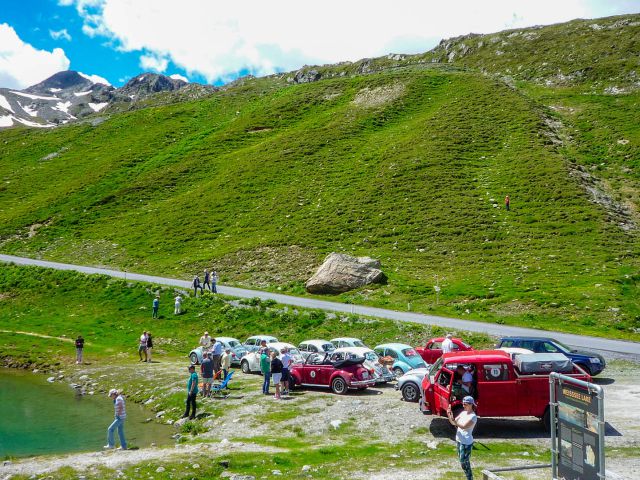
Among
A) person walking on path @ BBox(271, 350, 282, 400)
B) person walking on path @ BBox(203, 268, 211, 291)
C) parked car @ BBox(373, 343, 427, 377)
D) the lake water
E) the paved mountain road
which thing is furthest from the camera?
person walking on path @ BBox(203, 268, 211, 291)

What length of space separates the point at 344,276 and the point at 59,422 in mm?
27609

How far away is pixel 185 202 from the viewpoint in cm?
7262

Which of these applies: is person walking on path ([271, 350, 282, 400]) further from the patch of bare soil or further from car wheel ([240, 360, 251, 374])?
the patch of bare soil

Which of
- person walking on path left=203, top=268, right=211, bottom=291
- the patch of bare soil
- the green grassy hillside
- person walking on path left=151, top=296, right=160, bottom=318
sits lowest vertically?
person walking on path left=151, top=296, right=160, bottom=318

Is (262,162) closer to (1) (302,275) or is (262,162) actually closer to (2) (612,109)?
(1) (302,275)

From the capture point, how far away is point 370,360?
83.3 ft

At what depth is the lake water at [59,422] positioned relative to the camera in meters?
19.3

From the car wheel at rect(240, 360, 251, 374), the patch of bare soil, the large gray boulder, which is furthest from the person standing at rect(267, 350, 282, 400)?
the patch of bare soil

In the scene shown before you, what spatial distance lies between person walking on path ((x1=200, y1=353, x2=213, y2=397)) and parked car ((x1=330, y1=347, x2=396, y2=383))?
569 centimetres

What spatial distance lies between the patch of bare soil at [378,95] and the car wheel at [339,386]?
248ft

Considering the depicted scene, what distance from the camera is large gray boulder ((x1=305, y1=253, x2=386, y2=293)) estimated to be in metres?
45.8

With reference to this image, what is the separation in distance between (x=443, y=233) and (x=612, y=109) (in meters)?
43.8

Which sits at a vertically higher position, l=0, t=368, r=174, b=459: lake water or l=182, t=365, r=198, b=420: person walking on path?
l=182, t=365, r=198, b=420: person walking on path

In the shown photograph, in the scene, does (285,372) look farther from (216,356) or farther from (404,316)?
(404,316)
